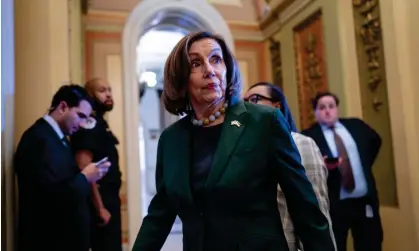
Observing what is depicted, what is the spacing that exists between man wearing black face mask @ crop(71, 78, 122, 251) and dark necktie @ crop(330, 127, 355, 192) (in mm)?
1433

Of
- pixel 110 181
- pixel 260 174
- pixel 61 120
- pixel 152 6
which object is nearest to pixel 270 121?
pixel 260 174

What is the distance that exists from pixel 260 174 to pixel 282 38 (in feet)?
13.2

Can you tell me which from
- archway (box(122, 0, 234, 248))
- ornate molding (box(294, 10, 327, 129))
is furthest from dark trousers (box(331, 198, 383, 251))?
archway (box(122, 0, 234, 248))

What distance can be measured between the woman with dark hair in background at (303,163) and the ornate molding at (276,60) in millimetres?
3220

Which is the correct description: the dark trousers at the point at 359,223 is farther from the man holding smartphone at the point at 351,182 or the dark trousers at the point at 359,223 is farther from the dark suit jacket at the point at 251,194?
the dark suit jacket at the point at 251,194

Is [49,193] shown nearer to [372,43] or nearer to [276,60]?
[372,43]

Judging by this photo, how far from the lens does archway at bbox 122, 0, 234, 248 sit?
4.67m

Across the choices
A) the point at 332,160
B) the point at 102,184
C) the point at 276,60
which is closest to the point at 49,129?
the point at 102,184

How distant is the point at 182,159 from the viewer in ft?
3.82

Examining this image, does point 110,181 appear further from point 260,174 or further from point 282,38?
point 282,38

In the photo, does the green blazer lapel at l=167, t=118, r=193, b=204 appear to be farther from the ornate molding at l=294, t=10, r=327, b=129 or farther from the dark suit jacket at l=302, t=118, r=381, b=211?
the ornate molding at l=294, t=10, r=327, b=129

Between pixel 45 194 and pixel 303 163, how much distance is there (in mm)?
1284

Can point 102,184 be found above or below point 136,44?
below

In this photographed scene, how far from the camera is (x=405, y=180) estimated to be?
10.1ft
